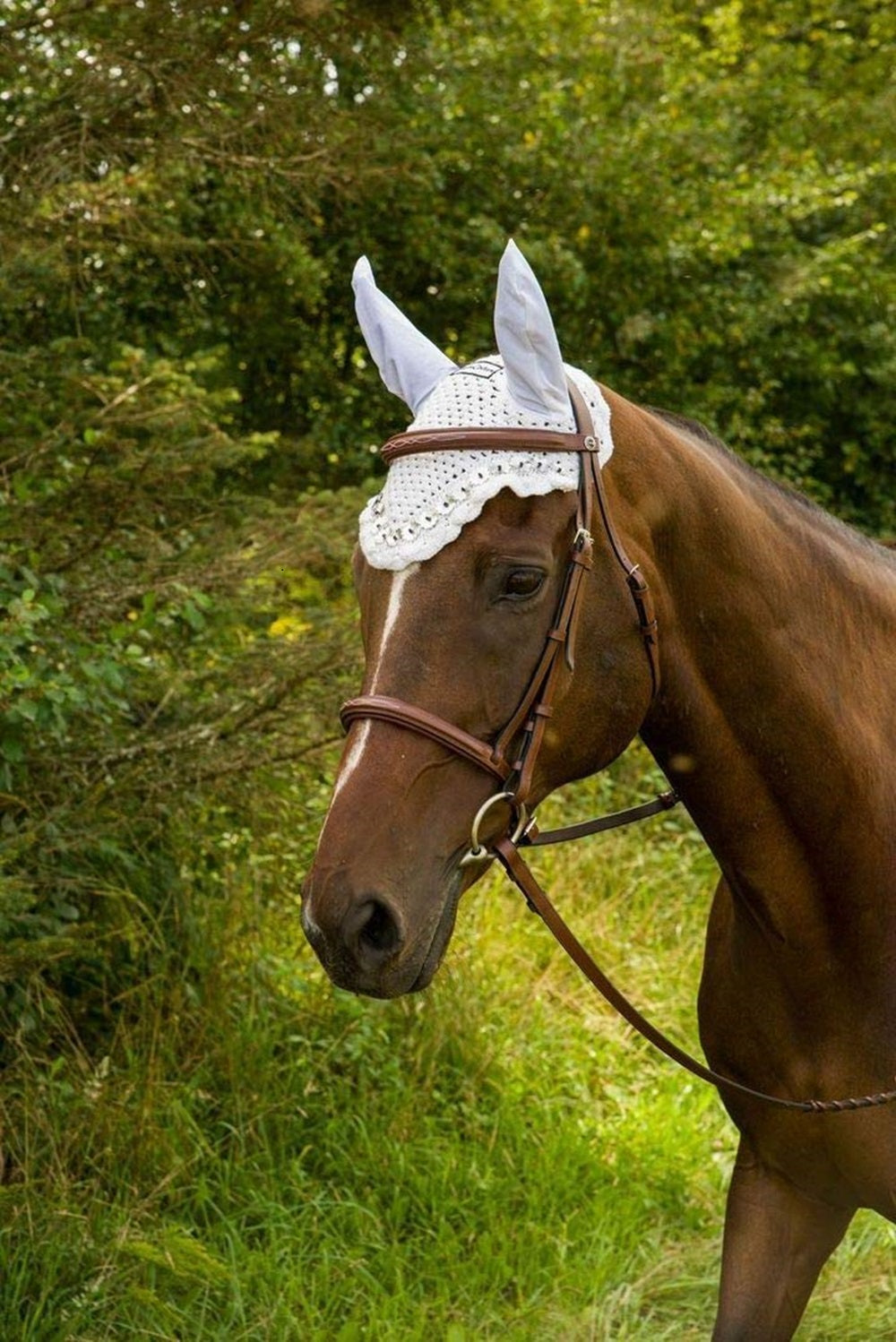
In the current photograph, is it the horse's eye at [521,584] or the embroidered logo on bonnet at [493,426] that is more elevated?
the embroidered logo on bonnet at [493,426]

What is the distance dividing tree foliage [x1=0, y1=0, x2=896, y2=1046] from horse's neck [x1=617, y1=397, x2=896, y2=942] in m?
1.74

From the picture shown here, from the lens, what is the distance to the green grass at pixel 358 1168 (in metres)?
3.65

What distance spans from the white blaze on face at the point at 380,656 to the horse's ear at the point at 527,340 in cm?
33

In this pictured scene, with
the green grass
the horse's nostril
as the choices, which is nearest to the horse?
the horse's nostril

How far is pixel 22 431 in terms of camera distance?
472cm

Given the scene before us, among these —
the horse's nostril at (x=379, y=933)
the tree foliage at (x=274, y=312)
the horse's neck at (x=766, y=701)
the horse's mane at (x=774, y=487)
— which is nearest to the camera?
the horse's nostril at (x=379, y=933)

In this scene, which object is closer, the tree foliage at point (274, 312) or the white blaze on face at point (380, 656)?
the white blaze on face at point (380, 656)

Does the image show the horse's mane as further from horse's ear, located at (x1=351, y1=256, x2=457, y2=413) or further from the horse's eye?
the horse's eye

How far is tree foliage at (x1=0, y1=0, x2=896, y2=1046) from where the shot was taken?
431 cm

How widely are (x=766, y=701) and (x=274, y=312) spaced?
546 centimetres

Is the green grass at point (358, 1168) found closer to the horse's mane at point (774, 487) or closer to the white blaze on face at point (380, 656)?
the white blaze on face at point (380, 656)

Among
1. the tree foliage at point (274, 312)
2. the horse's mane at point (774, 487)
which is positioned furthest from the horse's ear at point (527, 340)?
the tree foliage at point (274, 312)

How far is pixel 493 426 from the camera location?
2129mm

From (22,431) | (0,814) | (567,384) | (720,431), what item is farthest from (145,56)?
(720,431)
